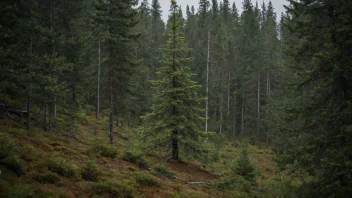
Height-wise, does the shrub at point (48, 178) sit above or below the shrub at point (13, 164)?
below

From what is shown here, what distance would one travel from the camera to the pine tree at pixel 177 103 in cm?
1838

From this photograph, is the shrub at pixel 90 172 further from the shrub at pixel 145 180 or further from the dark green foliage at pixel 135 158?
the dark green foliage at pixel 135 158

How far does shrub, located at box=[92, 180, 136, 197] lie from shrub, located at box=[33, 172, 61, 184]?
129cm

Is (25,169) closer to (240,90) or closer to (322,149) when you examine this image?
(322,149)

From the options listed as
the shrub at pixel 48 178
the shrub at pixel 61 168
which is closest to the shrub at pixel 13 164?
the shrub at pixel 48 178

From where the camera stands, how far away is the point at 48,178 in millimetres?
8453

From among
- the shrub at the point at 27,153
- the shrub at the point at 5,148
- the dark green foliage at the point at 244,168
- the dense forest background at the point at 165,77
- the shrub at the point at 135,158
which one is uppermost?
the dense forest background at the point at 165,77

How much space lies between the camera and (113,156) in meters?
15.3

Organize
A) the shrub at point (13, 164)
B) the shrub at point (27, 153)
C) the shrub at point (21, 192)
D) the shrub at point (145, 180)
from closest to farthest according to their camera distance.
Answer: the shrub at point (21, 192) < the shrub at point (13, 164) < the shrub at point (27, 153) < the shrub at point (145, 180)

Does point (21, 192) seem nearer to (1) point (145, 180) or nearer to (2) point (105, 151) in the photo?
(1) point (145, 180)

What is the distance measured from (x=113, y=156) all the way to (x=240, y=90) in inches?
1351

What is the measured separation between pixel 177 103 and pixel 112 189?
34.0ft

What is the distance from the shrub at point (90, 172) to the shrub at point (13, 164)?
2.68m

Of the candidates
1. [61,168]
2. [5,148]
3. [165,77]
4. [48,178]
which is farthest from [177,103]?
[5,148]
